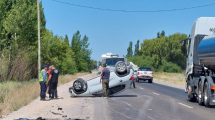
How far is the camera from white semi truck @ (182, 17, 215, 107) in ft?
48.3

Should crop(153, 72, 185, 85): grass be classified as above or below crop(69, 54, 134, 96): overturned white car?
below

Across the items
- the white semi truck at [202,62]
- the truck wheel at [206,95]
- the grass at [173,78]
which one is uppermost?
the white semi truck at [202,62]

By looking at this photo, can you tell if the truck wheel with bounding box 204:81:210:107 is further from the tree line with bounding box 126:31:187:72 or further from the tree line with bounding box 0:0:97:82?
the tree line with bounding box 126:31:187:72

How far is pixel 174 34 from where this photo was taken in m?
122

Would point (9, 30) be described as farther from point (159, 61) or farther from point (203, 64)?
point (159, 61)

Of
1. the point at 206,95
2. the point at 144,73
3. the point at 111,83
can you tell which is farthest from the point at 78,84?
the point at 144,73

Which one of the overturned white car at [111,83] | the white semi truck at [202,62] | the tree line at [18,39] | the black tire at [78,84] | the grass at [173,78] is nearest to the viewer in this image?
the white semi truck at [202,62]

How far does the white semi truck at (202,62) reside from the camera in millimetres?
14727

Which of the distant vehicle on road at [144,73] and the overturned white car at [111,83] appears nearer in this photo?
the overturned white car at [111,83]

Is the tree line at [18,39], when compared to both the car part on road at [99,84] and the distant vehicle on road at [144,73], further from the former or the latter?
the car part on road at [99,84]

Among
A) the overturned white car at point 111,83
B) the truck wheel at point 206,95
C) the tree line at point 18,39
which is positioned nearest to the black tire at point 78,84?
the overturned white car at point 111,83

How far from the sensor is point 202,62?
16.4 m

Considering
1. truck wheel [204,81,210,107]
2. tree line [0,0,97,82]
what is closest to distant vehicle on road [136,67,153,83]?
tree line [0,0,97,82]

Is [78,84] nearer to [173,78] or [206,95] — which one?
[206,95]
